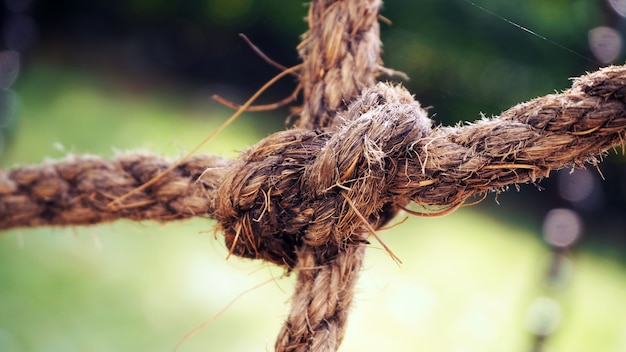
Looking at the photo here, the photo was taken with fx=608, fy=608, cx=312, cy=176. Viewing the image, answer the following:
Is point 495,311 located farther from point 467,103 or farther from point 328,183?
point 328,183

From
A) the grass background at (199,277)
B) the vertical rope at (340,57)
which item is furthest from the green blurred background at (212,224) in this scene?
the vertical rope at (340,57)

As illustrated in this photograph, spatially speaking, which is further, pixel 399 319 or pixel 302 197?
pixel 399 319

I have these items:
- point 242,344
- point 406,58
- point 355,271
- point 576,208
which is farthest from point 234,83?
point 355,271

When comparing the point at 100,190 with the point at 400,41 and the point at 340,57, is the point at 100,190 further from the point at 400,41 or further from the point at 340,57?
the point at 400,41

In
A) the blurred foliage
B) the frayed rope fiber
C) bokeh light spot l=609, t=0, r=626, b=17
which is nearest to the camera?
the frayed rope fiber

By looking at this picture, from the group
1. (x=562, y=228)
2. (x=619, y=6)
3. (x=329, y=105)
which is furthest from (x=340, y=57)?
(x=562, y=228)

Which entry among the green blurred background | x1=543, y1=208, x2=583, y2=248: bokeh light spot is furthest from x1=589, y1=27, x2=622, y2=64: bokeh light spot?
x1=543, y1=208, x2=583, y2=248: bokeh light spot

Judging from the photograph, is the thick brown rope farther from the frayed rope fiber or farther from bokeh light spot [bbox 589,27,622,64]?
bokeh light spot [bbox 589,27,622,64]
